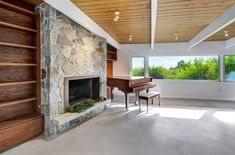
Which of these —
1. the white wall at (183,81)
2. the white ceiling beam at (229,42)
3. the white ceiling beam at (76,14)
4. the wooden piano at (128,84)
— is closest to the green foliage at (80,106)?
the wooden piano at (128,84)

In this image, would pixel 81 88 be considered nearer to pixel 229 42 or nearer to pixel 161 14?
pixel 161 14

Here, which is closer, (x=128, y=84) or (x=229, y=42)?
(x=128, y=84)

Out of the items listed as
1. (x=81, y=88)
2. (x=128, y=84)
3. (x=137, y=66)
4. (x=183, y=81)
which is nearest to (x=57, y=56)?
(x=81, y=88)

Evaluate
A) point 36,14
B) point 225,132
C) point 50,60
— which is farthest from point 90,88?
point 225,132

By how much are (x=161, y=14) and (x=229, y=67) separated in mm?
4722

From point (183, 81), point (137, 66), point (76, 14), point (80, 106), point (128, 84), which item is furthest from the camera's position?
point (137, 66)

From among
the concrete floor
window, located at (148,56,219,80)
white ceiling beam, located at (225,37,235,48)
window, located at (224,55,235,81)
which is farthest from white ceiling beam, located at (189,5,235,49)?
window, located at (224,55,235,81)

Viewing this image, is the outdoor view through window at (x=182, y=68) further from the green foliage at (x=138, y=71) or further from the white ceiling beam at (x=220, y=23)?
the white ceiling beam at (x=220, y=23)

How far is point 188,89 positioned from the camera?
7.86 metres

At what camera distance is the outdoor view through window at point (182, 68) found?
7.70m

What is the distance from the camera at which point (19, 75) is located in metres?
3.42

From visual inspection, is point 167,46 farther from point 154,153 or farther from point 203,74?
point 154,153

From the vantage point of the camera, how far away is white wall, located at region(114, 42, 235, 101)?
740cm

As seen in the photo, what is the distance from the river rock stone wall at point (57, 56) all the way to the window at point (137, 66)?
411 centimetres
